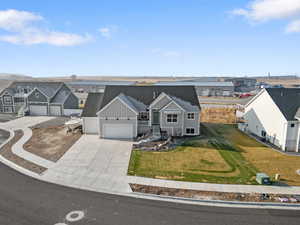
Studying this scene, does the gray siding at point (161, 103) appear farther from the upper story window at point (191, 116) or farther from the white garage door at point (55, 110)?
the white garage door at point (55, 110)

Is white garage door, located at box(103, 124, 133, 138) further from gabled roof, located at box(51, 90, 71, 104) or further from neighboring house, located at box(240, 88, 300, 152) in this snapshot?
gabled roof, located at box(51, 90, 71, 104)

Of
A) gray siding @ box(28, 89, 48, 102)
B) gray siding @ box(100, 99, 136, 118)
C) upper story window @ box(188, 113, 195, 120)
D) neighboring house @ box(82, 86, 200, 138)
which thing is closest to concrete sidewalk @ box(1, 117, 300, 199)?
neighboring house @ box(82, 86, 200, 138)

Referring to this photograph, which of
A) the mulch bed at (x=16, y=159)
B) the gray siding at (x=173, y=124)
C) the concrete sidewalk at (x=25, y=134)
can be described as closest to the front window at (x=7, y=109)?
the concrete sidewalk at (x=25, y=134)

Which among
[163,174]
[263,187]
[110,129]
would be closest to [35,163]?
[110,129]

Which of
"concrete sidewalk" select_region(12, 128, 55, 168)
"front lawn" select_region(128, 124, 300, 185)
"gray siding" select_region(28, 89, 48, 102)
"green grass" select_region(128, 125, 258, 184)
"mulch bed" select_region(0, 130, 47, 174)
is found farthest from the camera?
"gray siding" select_region(28, 89, 48, 102)

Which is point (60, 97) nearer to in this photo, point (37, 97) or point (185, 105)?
point (37, 97)

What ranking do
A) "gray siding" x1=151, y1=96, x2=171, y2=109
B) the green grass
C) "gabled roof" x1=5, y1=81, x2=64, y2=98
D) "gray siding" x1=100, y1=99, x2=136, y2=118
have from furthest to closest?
"gabled roof" x1=5, y1=81, x2=64, y2=98 < "gray siding" x1=151, y1=96, x2=171, y2=109 < "gray siding" x1=100, y1=99, x2=136, y2=118 < the green grass

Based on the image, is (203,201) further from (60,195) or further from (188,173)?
(60,195)
